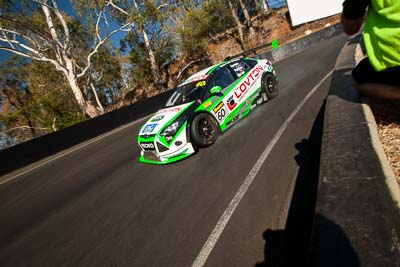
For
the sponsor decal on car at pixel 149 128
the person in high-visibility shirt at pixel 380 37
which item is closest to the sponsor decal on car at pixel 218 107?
the sponsor decal on car at pixel 149 128

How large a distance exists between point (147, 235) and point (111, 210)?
1294 mm

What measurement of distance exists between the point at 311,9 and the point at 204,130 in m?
33.9

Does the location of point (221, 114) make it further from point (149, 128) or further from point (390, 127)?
point (390, 127)

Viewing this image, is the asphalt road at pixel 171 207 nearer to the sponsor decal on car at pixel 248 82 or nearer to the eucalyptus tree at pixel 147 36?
the sponsor decal on car at pixel 248 82

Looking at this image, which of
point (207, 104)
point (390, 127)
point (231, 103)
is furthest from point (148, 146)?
point (390, 127)

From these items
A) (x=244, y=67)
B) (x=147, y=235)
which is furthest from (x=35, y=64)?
(x=147, y=235)

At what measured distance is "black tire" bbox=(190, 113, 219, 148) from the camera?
5.41 m

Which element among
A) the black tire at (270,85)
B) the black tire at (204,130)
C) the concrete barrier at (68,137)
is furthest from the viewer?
the concrete barrier at (68,137)

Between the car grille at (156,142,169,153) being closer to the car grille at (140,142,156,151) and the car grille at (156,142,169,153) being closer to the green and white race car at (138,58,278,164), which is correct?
the green and white race car at (138,58,278,164)

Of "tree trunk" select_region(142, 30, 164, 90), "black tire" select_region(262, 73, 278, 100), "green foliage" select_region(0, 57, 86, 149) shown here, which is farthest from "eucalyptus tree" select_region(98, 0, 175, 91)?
"black tire" select_region(262, 73, 278, 100)

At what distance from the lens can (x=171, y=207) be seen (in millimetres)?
3861

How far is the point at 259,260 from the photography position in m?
2.45

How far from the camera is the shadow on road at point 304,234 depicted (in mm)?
1349

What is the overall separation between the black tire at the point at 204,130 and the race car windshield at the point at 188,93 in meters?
0.57
